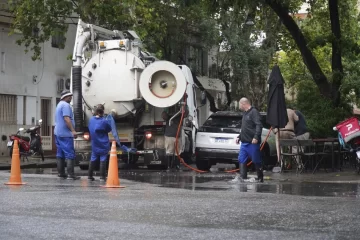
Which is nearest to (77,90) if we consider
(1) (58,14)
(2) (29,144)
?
(2) (29,144)

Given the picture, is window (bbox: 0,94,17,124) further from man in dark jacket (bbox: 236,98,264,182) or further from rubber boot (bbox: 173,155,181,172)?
man in dark jacket (bbox: 236,98,264,182)

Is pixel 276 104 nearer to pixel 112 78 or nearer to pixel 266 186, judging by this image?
pixel 112 78

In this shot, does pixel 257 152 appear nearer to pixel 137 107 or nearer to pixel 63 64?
pixel 137 107

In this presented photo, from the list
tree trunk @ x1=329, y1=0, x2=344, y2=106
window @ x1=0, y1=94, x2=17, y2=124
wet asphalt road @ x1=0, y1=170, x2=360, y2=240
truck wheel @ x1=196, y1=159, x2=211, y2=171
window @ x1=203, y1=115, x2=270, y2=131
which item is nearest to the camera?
wet asphalt road @ x1=0, y1=170, x2=360, y2=240

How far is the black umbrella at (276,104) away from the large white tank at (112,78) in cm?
363

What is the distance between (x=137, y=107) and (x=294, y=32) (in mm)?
4990

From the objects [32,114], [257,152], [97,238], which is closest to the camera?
[97,238]

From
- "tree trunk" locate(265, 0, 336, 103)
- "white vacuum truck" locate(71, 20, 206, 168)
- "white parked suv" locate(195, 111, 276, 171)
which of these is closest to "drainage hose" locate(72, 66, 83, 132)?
"white vacuum truck" locate(71, 20, 206, 168)

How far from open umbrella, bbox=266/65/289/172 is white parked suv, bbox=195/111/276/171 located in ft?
7.16

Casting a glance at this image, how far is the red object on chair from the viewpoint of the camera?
1998cm

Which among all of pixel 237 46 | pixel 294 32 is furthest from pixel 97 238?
pixel 237 46

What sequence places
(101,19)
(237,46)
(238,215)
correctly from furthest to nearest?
(237,46), (101,19), (238,215)

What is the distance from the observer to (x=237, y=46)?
41.8 metres

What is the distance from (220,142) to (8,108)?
13.1 meters
